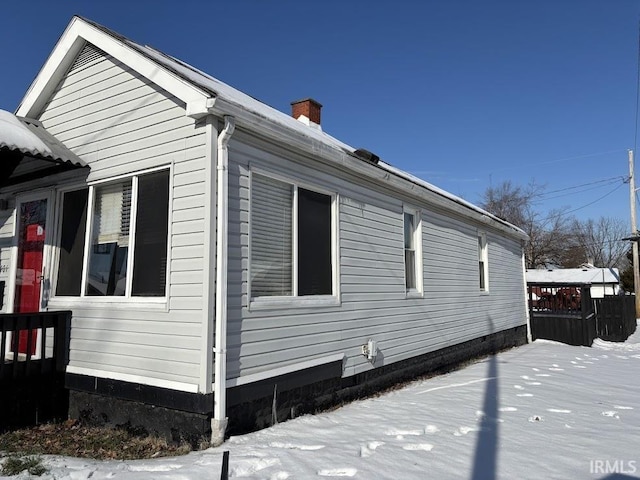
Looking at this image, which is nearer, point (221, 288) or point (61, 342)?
point (221, 288)

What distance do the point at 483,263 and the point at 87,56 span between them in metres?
10.3

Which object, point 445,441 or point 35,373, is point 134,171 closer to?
point 35,373

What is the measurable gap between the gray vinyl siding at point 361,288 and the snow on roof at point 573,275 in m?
25.8

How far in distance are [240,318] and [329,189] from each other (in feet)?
8.13

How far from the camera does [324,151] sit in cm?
618

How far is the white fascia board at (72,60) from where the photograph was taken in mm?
4895

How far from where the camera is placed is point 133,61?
17.7 ft

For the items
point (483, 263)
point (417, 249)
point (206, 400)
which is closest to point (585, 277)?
point (483, 263)

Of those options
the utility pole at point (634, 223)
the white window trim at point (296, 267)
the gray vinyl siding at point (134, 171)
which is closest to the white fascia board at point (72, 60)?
the gray vinyl siding at point (134, 171)

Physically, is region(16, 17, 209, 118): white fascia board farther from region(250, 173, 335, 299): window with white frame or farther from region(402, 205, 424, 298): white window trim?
region(402, 205, 424, 298): white window trim

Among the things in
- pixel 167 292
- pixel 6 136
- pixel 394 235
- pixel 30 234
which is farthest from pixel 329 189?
pixel 30 234

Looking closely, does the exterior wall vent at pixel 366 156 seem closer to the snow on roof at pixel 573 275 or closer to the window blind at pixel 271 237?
the window blind at pixel 271 237

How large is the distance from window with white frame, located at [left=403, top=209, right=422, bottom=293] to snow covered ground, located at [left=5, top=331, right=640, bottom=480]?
1.93 m

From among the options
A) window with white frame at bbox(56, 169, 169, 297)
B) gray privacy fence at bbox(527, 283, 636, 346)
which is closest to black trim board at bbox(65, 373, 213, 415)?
window with white frame at bbox(56, 169, 169, 297)
